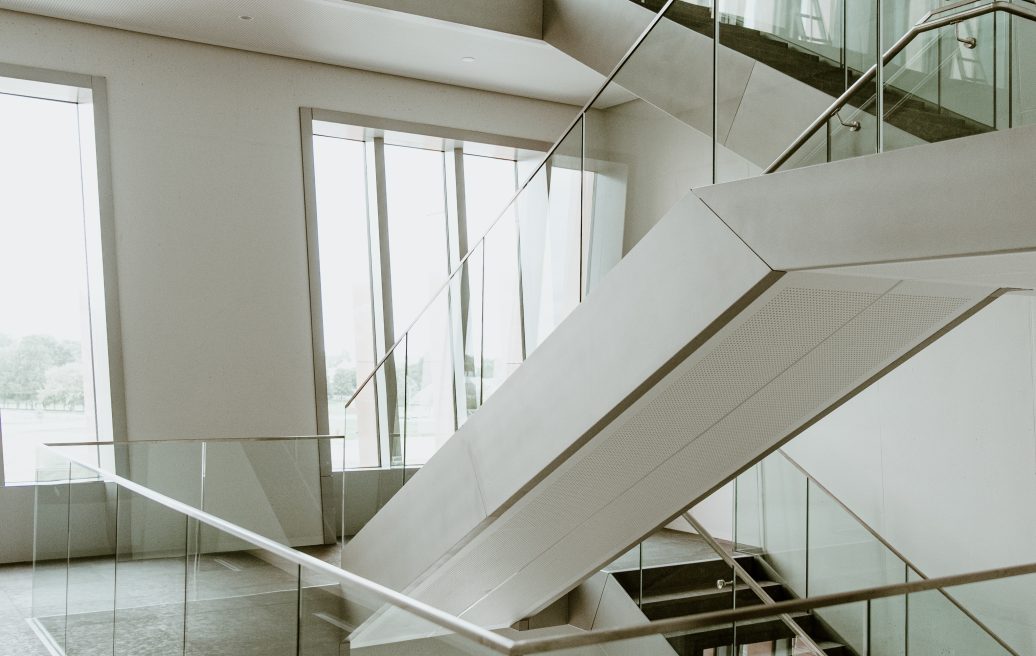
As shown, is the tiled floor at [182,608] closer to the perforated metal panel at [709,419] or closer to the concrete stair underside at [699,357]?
the concrete stair underside at [699,357]

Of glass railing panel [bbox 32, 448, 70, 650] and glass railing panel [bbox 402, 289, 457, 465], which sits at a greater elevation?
glass railing panel [bbox 402, 289, 457, 465]

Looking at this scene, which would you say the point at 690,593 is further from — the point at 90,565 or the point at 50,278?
the point at 50,278

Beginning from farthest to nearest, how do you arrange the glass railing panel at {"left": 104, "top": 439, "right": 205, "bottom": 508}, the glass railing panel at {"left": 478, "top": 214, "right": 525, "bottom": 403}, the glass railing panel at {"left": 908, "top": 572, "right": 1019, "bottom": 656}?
the glass railing panel at {"left": 104, "top": 439, "right": 205, "bottom": 508} → the glass railing panel at {"left": 478, "top": 214, "right": 525, "bottom": 403} → the glass railing panel at {"left": 908, "top": 572, "right": 1019, "bottom": 656}

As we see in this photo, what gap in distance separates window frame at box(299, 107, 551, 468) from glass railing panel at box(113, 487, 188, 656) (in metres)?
4.34

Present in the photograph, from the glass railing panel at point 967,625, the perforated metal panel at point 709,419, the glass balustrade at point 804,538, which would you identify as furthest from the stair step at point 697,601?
the glass railing panel at point 967,625

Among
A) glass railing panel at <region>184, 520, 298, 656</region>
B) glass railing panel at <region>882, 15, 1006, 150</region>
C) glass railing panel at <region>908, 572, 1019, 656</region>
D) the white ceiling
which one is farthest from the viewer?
the white ceiling

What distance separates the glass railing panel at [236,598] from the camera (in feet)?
10.1

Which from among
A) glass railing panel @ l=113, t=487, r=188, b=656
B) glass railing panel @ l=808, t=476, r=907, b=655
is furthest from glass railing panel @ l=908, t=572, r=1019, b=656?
glass railing panel @ l=113, t=487, r=188, b=656

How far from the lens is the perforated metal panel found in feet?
12.4

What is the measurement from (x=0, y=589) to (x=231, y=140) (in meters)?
4.20

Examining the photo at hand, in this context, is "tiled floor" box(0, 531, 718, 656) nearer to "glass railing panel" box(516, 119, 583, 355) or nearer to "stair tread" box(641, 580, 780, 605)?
"glass railing panel" box(516, 119, 583, 355)

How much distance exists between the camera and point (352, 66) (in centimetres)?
942

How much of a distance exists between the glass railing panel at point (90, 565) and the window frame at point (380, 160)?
12.6ft

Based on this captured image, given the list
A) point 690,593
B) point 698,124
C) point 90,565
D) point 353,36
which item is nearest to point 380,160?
point 353,36
